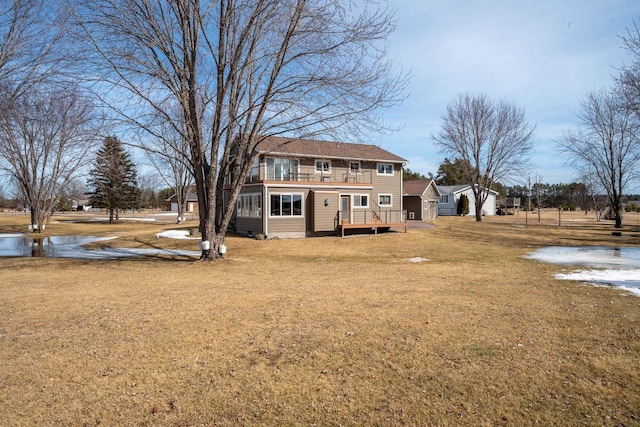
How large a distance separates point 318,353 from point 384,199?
27.9 metres

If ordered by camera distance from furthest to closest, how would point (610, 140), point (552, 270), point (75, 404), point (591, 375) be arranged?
point (610, 140), point (552, 270), point (591, 375), point (75, 404)

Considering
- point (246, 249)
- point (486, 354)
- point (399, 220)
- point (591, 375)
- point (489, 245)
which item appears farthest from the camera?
point (399, 220)

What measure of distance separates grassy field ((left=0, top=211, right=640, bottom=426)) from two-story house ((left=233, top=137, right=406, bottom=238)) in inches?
584

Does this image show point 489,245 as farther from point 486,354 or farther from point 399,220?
point 486,354

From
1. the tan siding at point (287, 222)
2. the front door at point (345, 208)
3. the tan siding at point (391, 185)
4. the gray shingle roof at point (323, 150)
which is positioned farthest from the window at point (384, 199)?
the tan siding at point (287, 222)

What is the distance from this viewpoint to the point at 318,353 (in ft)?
16.3

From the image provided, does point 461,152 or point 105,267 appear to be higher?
point 461,152

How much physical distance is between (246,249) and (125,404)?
649 inches

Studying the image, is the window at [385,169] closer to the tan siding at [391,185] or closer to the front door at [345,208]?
the tan siding at [391,185]

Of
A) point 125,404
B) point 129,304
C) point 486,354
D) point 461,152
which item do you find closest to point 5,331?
point 129,304

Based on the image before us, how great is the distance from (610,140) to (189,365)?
44950 millimetres

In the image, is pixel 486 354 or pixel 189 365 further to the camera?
pixel 486 354

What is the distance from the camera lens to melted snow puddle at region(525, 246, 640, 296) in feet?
33.9

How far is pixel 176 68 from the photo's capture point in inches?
516
